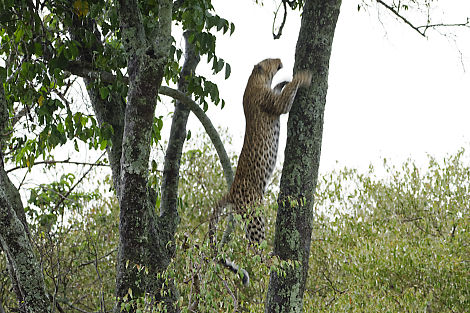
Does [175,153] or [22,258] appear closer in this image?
[22,258]

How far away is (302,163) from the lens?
3.56 metres

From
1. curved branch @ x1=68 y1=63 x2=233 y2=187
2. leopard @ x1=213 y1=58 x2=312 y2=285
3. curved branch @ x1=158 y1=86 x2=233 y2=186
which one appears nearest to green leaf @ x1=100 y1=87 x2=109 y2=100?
curved branch @ x1=68 y1=63 x2=233 y2=187

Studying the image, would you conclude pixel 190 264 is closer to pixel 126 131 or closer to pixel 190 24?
pixel 126 131

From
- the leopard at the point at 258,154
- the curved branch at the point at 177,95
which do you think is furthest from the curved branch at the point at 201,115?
the leopard at the point at 258,154

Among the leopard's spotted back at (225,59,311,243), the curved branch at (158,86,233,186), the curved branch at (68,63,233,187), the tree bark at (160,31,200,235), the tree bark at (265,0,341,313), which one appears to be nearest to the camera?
the tree bark at (265,0,341,313)

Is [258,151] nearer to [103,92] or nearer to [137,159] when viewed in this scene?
[103,92]

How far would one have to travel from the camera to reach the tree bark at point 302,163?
11.3 ft

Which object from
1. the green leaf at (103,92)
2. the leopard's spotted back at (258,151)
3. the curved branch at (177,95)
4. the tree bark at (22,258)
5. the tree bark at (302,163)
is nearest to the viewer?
the tree bark at (302,163)

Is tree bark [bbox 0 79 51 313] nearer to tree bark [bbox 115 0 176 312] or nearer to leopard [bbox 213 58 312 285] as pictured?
tree bark [bbox 115 0 176 312]

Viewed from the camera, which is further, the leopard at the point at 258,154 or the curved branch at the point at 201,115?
the leopard at the point at 258,154

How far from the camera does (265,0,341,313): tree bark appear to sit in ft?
11.3

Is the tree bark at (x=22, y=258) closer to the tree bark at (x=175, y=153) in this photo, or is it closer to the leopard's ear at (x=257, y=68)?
the tree bark at (x=175, y=153)

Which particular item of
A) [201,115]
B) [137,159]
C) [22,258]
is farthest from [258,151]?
[22,258]

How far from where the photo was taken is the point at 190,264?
321 cm
